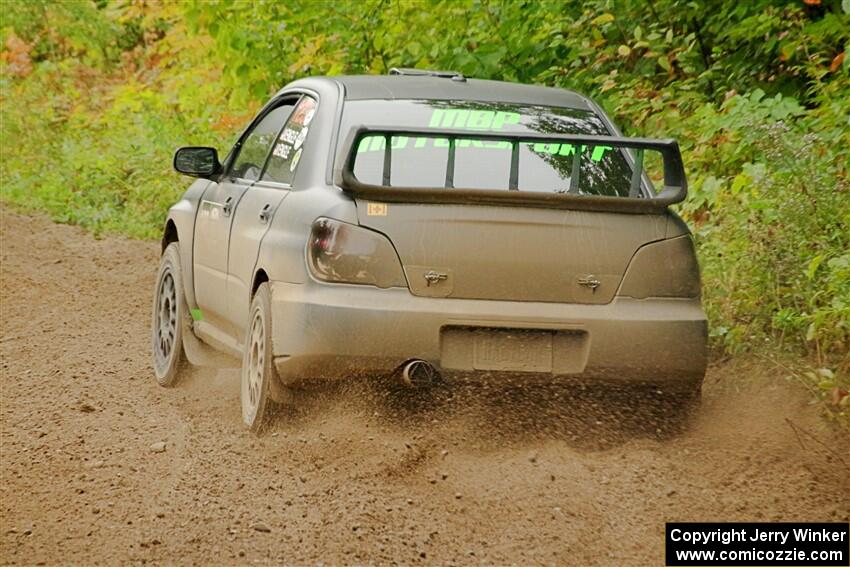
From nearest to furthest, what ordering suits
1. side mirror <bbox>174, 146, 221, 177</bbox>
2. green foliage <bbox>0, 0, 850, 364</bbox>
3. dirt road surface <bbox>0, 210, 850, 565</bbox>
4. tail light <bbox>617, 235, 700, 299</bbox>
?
dirt road surface <bbox>0, 210, 850, 565</bbox> → tail light <bbox>617, 235, 700, 299</bbox> → side mirror <bbox>174, 146, 221, 177</bbox> → green foliage <bbox>0, 0, 850, 364</bbox>

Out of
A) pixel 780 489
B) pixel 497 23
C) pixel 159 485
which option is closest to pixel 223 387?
pixel 159 485

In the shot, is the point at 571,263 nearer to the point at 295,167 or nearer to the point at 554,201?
the point at 554,201

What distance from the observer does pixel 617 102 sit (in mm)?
11086

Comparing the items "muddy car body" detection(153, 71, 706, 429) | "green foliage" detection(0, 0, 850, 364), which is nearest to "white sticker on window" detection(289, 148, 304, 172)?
"muddy car body" detection(153, 71, 706, 429)

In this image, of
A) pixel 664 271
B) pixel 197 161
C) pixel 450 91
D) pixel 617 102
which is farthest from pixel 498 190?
pixel 617 102

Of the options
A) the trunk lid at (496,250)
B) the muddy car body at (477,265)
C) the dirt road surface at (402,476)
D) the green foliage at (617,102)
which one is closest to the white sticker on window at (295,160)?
the muddy car body at (477,265)

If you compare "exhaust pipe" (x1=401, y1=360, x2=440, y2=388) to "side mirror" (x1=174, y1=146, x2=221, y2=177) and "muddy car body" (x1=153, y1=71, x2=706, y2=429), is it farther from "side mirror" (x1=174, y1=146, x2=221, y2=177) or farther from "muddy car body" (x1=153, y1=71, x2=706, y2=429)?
"side mirror" (x1=174, y1=146, x2=221, y2=177)

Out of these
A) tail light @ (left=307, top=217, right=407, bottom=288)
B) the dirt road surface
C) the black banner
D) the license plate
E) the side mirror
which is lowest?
the dirt road surface

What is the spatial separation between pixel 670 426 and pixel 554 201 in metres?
1.16

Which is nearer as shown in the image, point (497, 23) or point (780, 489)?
point (780, 489)

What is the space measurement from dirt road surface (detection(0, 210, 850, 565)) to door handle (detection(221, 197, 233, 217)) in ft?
3.24

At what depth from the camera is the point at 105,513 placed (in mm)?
5281

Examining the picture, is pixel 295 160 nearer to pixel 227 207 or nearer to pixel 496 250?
pixel 227 207

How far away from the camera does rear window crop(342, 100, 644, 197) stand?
19.9ft
